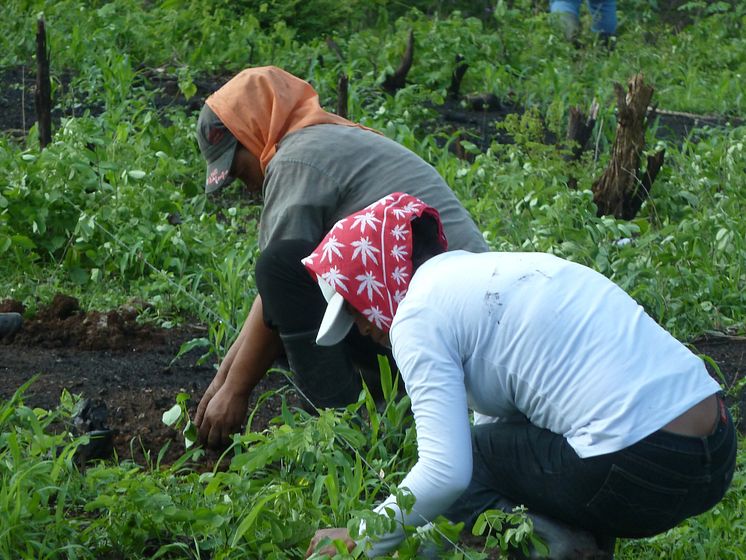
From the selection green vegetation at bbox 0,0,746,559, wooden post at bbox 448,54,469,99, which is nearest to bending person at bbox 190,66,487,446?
green vegetation at bbox 0,0,746,559

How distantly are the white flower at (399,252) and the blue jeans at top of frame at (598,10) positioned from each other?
7995mm

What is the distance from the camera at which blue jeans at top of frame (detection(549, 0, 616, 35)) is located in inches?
410

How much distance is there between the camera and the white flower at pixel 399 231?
2791 millimetres

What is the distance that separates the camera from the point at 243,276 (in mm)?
5051

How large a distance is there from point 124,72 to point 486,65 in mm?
2593

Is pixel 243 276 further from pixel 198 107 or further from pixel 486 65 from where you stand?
pixel 486 65

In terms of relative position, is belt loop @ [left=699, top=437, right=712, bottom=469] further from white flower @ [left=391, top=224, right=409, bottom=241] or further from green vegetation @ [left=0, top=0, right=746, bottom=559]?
white flower @ [left=391, top=224, right=409, bottom=241]

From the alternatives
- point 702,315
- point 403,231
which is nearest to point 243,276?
point 702,315

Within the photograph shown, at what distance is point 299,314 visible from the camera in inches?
148

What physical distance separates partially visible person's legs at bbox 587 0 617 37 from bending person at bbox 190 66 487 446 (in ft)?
23.0

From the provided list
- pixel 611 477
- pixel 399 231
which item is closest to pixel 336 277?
pixel 399 231

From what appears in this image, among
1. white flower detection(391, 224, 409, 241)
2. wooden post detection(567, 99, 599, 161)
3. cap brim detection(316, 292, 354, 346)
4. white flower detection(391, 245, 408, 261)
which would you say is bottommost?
wooden post detection(567, 99, 599, 161)

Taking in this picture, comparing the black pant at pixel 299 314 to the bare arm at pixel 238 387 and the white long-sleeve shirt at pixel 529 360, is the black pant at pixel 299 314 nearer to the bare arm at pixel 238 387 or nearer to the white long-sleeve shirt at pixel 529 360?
the bare arm at pixel 238 387

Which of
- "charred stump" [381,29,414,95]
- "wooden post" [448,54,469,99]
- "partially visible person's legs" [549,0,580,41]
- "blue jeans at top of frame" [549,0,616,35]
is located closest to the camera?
"charred stump" [381,29,414,95]
